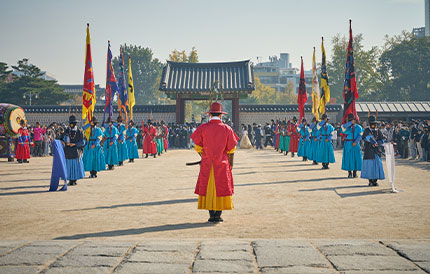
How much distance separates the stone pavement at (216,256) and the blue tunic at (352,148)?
6.92m

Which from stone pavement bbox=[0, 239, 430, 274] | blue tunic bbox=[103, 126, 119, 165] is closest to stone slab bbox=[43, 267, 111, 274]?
stone pavement bbox=[0, 239, 430, 274]

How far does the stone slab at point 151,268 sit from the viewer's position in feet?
12.9

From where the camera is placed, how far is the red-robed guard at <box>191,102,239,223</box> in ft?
21.2

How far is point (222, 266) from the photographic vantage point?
4094 millimetres

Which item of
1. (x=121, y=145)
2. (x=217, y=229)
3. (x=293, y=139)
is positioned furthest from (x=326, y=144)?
Answer: (x=217, y=229)

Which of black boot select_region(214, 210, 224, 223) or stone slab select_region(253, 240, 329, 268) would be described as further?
black boot select_region(214, 210, 224, 223)

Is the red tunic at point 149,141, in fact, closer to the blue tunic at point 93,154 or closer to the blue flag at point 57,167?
the blue tunic at point 93,154

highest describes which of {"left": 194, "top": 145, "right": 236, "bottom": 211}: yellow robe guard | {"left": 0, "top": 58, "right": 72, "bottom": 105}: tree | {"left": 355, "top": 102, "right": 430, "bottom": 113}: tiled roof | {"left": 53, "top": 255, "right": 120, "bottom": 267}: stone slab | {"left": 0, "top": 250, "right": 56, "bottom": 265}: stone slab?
{"left": 0, "top": 58, "right": 72, "bottom": 105}: tree

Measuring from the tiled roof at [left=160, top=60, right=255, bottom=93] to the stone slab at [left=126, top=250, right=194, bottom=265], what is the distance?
82.6 feet

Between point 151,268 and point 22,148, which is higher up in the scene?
point 22,148

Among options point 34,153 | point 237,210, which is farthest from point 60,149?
point 34,153

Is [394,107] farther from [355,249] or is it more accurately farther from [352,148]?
[355,249]

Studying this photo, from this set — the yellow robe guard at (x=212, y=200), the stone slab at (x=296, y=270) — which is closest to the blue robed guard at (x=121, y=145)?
the yellow robe guard at (x=212, y=200)

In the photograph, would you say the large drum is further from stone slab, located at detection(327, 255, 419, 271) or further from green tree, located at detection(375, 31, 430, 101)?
green tree, located at detection(375, 31, 430, 101)
